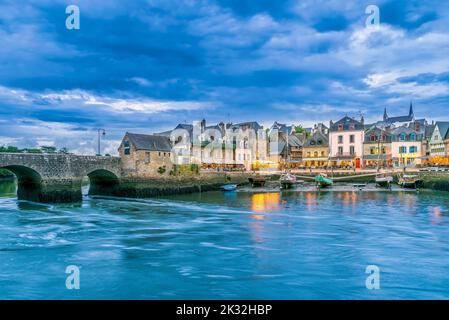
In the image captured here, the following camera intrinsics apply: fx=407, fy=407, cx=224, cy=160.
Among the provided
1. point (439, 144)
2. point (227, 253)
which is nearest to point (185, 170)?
point (227, 253)

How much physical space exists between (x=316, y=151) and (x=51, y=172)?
55279 millimetres

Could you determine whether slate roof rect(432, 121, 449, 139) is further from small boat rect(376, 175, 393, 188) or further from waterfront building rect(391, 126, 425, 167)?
small boat rect(376, 175, 393, 188)

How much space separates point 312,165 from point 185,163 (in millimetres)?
33473

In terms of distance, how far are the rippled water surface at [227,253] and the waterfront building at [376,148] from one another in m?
46.2

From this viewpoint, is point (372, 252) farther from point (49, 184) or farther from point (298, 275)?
point (49, 184)

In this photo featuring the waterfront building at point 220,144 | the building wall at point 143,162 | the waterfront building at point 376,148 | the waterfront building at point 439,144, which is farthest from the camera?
the waterfront building at point 376,148

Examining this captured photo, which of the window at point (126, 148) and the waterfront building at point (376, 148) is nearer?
the window at point (126, 148)

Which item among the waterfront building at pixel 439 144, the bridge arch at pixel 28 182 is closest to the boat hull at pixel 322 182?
the waterfront building at pixel 439 144

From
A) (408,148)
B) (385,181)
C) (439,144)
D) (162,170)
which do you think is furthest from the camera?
(408,148)

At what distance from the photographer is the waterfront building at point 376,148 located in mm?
74438

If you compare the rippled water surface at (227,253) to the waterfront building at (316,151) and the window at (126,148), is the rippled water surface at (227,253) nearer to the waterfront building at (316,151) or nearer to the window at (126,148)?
the window at (126,148)

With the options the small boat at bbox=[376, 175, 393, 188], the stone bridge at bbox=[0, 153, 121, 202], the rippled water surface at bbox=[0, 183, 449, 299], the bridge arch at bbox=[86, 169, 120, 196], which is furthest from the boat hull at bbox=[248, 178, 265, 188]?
the rippled water surface at bbox=[0, 183, 449, 299]

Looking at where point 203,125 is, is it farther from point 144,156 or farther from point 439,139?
point 439,139

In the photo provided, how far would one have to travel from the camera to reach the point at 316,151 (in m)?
80.8
